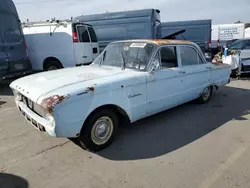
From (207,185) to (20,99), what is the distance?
308 cm

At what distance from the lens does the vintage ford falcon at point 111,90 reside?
2.94 meters

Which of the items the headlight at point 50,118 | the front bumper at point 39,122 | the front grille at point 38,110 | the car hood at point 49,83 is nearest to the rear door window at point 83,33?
the car hood at point 49,83

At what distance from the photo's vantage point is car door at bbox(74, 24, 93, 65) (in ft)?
27.4

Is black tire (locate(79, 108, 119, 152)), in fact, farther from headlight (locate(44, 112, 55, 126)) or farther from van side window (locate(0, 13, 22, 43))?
van side window (locate(0, 13, 22, 43))

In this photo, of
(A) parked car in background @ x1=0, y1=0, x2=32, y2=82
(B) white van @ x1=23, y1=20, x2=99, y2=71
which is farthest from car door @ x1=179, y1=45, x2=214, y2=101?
(A) parked car in background @ x1=0, y1=0, x2=32, y2=82

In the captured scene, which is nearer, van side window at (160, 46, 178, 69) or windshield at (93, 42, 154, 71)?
windshield at (93, 42, 154, 71)

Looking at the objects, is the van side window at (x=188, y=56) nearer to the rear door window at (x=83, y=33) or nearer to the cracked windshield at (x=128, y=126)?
the cracked windshield at (x=128, y=126)

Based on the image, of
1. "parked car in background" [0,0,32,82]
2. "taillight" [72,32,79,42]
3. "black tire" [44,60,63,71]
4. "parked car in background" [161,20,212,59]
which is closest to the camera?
"parked car in background" [0,0,32,82]

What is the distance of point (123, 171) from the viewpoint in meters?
2.95

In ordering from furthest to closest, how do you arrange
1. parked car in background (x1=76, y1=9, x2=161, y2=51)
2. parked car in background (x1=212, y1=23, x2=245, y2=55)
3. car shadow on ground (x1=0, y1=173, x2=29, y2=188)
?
parked car in background (x1=212, y1=23, x2=245, y2=55)
parked car in background (x1=76, y1=9, x2=161, y2=51)
car shadow on ground (x1=0, y1=173, x2=29, y2=188)

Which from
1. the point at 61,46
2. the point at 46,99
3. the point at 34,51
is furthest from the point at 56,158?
the point at 34,51

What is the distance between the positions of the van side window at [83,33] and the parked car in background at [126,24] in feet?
8.62

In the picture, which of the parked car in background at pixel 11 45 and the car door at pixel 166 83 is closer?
the car door at pixel 166 83

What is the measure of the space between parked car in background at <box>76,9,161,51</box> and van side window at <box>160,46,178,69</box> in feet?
19.6
